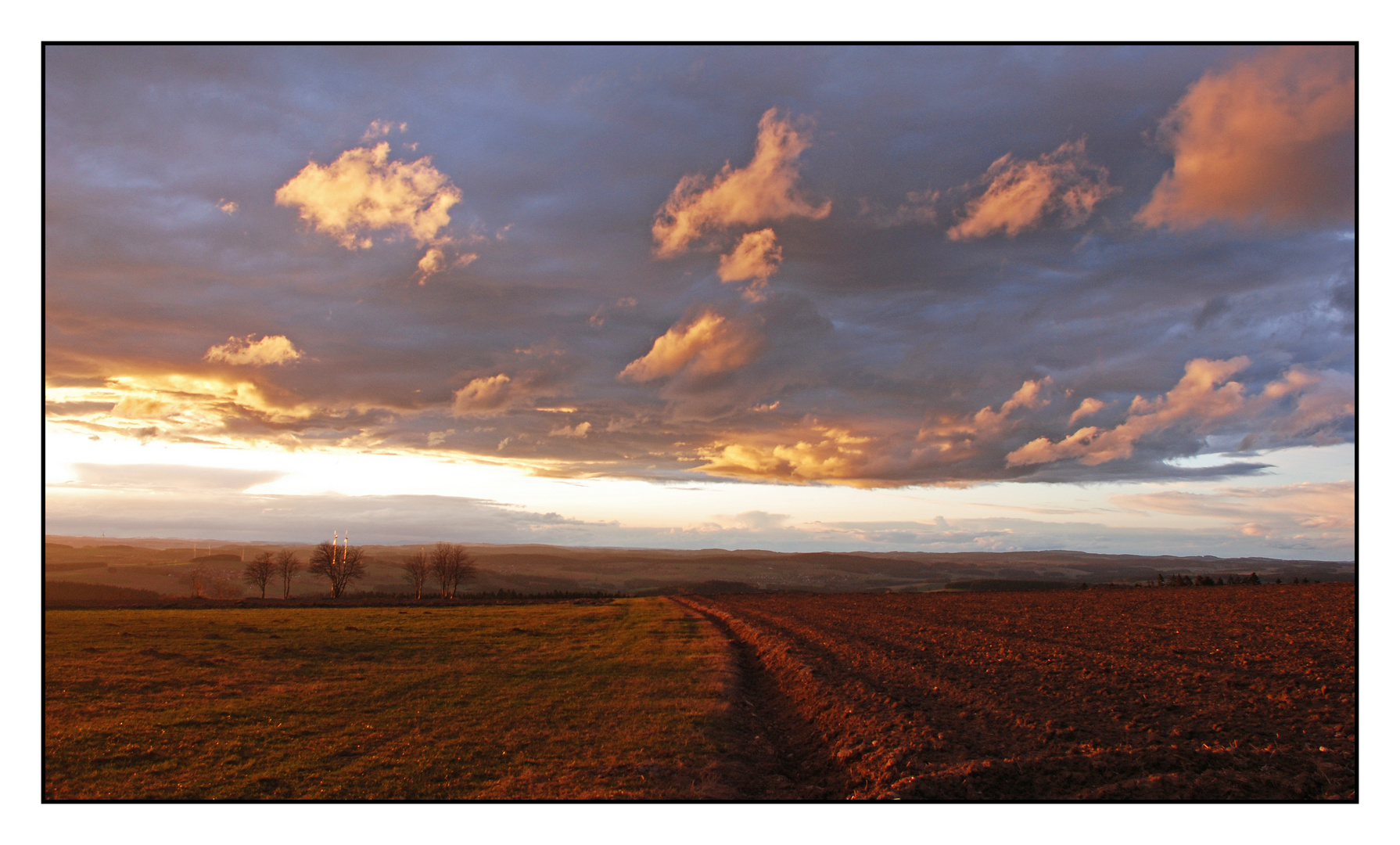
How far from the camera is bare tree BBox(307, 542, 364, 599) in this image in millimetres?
135000

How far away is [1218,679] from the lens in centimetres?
2612

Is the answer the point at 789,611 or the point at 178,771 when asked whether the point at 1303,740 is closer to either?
the point at 178,771

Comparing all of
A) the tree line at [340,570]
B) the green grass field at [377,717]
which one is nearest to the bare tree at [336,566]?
the tree line at [340,570]

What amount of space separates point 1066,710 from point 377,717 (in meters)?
25.2

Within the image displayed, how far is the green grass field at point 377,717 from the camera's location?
56.2ft

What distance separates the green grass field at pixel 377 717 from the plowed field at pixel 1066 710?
4002 millimetres

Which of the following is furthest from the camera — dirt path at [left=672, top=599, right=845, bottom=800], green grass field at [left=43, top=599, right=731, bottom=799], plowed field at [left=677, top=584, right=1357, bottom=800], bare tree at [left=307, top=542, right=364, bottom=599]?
bare tree at [left=307, top=542, right=364, bottom=599]

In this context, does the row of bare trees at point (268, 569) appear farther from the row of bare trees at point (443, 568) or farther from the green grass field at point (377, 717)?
the green grass field at point (377, 717)

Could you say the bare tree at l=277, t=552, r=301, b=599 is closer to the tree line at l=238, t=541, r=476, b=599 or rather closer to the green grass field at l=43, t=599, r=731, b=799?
the tree line at l=238, t=541, r=476, b=599

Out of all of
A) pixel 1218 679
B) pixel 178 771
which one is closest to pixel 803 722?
pixel 1218 679

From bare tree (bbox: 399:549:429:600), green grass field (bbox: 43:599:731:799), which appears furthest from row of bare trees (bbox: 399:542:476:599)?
green grass field (bbox: 43:599:731:799)

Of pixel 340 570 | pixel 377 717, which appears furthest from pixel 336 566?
pixel 377 717

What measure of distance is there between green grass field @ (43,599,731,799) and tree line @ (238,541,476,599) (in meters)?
95.8

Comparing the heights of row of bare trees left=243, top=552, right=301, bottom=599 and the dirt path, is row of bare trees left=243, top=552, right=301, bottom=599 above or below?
below
